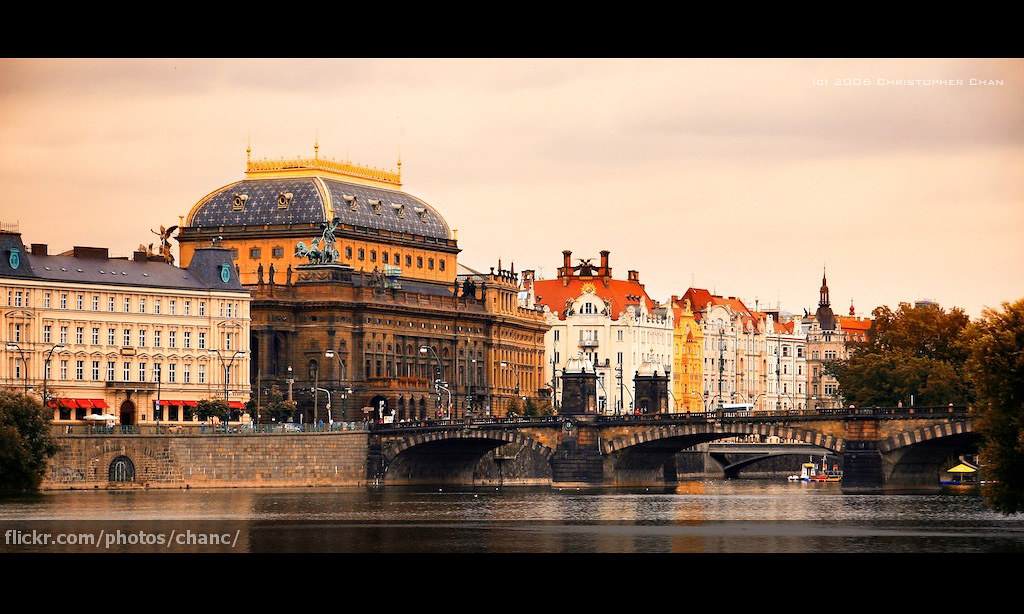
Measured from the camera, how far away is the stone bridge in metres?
134

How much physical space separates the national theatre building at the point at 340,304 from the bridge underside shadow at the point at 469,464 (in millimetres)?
11531

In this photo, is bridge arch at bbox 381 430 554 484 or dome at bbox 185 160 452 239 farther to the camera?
dome at bbox 185 160 452 239

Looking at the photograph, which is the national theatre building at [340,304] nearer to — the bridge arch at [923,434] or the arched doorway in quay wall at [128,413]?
the arched doorway in quay wall at [128,413]

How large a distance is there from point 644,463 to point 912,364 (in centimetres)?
2186

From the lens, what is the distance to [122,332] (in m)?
155

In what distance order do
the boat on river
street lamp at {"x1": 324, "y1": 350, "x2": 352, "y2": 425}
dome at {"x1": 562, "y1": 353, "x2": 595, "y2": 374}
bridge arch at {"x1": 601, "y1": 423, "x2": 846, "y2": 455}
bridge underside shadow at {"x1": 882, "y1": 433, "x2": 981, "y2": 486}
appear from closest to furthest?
1. bridge underside shadow at {"x1": 882, "y1": 433, "x2": 981, "y2": 486}
2. bridge arch at {"x1": 601, "y1": 423, "x2": 846, "y2": 455}
3. dome at {"x1": 562, "y1": 353, "x2": 595, "y2": 374}
4. the boat on river
5. street lamp at {"x1": 324, "y1": 350, "x2": 352, "y2": 425}

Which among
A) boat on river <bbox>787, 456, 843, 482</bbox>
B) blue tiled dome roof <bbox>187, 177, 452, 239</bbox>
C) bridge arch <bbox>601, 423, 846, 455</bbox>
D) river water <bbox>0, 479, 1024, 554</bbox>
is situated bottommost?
boat on river <bbox>787, 456, 843, 482</bbox>

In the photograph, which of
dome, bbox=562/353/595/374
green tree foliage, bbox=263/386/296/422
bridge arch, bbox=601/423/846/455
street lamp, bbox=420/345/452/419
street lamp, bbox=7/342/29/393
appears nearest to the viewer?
bridge arch, bbox=601/423/846/455

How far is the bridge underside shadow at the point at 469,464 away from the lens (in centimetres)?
14975

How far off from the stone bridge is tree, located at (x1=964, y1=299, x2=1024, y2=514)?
145 ft

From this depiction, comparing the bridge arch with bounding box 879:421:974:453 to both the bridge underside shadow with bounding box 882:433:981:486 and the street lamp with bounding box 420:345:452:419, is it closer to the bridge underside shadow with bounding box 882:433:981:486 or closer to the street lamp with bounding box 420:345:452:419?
the bridge underside shadow with bounding box 882:433:981:486

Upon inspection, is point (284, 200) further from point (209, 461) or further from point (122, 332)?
point (209, 461)

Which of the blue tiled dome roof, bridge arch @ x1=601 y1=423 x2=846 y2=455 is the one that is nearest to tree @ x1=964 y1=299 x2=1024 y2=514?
bridge arch @ x1=601 y1=423 x2=846 y2=455
